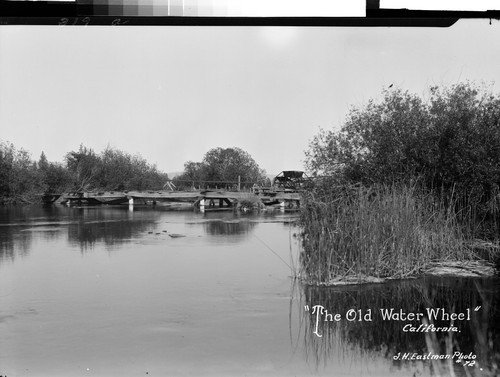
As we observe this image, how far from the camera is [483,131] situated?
11.9 ft

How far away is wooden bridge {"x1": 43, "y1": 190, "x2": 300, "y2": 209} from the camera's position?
329 centimetres

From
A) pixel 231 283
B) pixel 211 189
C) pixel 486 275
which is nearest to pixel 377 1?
pixel 211 189

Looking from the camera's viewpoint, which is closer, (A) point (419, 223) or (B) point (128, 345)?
(B) point (128, 345)

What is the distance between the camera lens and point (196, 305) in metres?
3.10

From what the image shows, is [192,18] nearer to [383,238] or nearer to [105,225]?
[105,225]

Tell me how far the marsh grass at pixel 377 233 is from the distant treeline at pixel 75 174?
110cm

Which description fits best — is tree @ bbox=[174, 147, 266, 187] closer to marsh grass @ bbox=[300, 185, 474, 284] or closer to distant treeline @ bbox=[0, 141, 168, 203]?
distant treeline @ bbox=[0, 141, 168, 203]

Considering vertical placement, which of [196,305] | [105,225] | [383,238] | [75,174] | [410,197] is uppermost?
[75,174]

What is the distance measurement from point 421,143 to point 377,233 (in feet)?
2.27

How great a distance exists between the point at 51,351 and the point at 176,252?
91 centimetres

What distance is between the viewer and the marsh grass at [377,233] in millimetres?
3451

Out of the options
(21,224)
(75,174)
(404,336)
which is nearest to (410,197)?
(404,336)

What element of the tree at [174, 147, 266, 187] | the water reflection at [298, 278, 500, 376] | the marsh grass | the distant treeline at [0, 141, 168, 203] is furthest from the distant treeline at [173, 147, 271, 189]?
the water reflection at [298, 278, 500, 376]

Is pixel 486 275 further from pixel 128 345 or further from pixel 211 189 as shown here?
pixel 128 345
